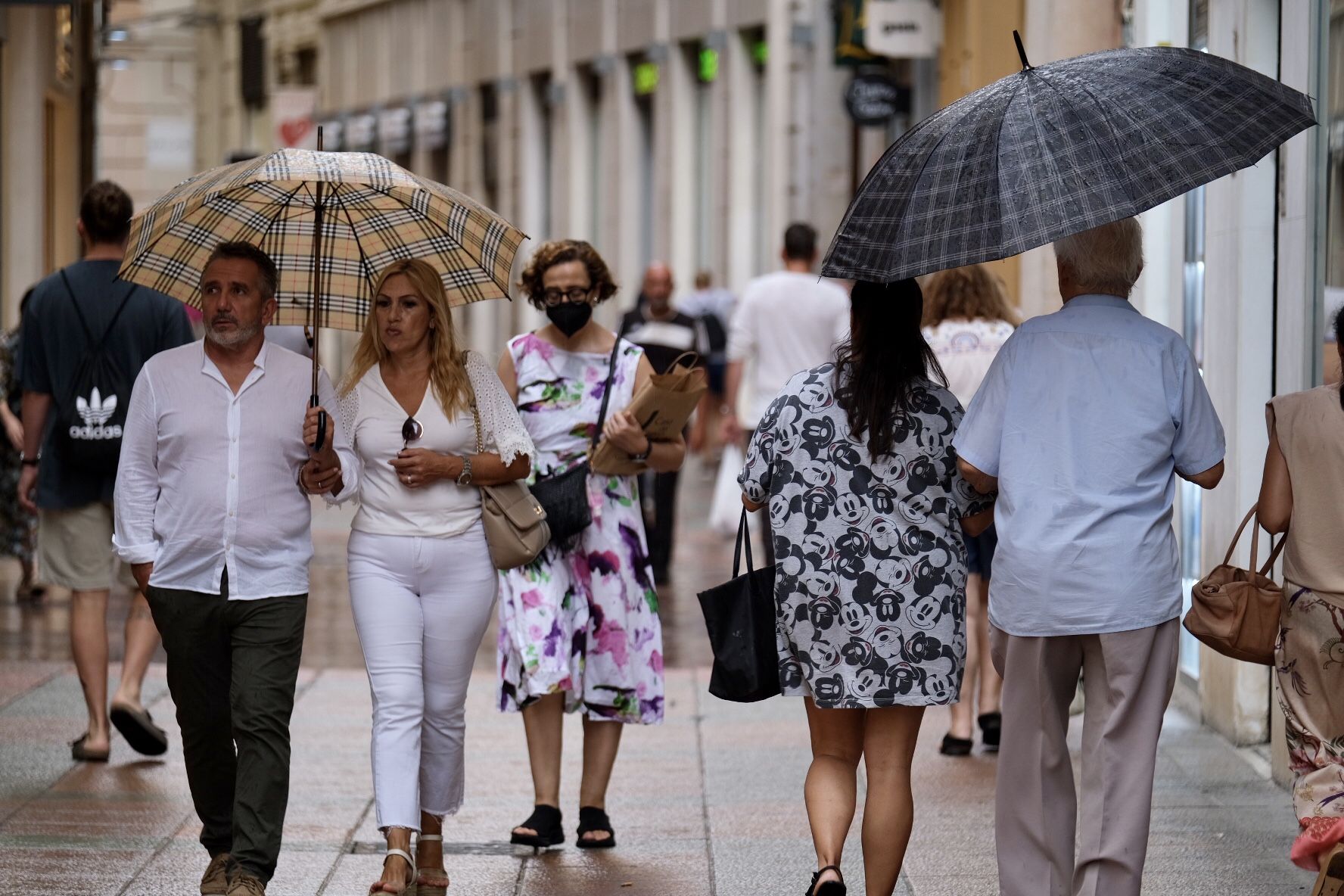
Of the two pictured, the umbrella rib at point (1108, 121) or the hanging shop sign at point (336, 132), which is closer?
the umbrella rib at point (1108, 121)

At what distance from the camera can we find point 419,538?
688 cm

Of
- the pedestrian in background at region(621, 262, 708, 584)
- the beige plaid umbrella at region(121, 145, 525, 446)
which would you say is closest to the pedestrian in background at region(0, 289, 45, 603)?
the pedestrian in background at region(621, 262, 708, 584)

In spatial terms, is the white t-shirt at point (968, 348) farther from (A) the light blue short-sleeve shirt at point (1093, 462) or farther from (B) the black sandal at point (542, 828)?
(A) the light blue short-sleeve shirt at point (1093, 462)

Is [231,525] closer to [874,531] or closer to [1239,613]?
[874,531]

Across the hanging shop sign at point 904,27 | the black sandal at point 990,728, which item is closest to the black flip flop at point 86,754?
the black sandal at point 990,728

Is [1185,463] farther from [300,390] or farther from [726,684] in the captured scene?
[300,390]

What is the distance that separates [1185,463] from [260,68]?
143 feet

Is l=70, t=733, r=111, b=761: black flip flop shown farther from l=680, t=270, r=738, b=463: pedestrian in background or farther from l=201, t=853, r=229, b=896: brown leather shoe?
l=680, t=270, r=738, b=463: pedestrian in background

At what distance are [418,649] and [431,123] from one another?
36.4 metres

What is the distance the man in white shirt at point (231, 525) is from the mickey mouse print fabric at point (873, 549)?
134 centimetres

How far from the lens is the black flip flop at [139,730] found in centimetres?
895

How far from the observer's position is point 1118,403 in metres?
5.71

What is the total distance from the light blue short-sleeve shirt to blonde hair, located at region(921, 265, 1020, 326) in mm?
3392

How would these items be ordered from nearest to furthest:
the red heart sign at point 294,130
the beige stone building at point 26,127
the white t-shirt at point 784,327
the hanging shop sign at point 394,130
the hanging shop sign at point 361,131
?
1. the white t-shirt at point 784,327
2. the beige stone building at point 26,127
3. the red heart sign at point 294,130
4. the hanging shop sign at point 394,130
5. the hanging shop sign at point 361,131
